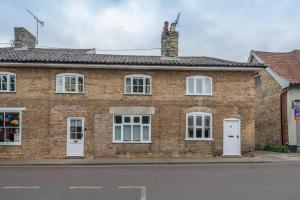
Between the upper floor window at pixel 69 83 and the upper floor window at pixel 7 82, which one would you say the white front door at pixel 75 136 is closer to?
the upper floor window at pixel 69 83

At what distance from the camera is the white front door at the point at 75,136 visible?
952 inches

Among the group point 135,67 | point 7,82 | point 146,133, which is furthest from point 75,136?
point 135,67

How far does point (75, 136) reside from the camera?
24.3 m

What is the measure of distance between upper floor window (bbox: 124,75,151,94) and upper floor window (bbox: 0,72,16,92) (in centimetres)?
608

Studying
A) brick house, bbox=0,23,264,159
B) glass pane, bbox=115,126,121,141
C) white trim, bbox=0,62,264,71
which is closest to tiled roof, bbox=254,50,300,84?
brick house, bbox=0,23,264,159

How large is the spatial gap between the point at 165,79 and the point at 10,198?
598 inches

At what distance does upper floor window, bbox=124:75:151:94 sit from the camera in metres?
24.6

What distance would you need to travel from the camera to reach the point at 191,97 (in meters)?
24.7

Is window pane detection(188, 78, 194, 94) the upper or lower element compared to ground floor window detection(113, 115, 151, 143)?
A: upper

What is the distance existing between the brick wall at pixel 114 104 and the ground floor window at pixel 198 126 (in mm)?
247

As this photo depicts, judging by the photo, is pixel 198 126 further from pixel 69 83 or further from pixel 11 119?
pixel 11 119

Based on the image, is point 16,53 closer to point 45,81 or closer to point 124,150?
point 45,81

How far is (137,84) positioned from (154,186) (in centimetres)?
1273

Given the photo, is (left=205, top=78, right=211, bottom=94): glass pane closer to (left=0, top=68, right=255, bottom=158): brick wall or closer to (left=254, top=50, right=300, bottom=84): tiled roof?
(left=0, top=68, right=255, bottom=158): brick wall
